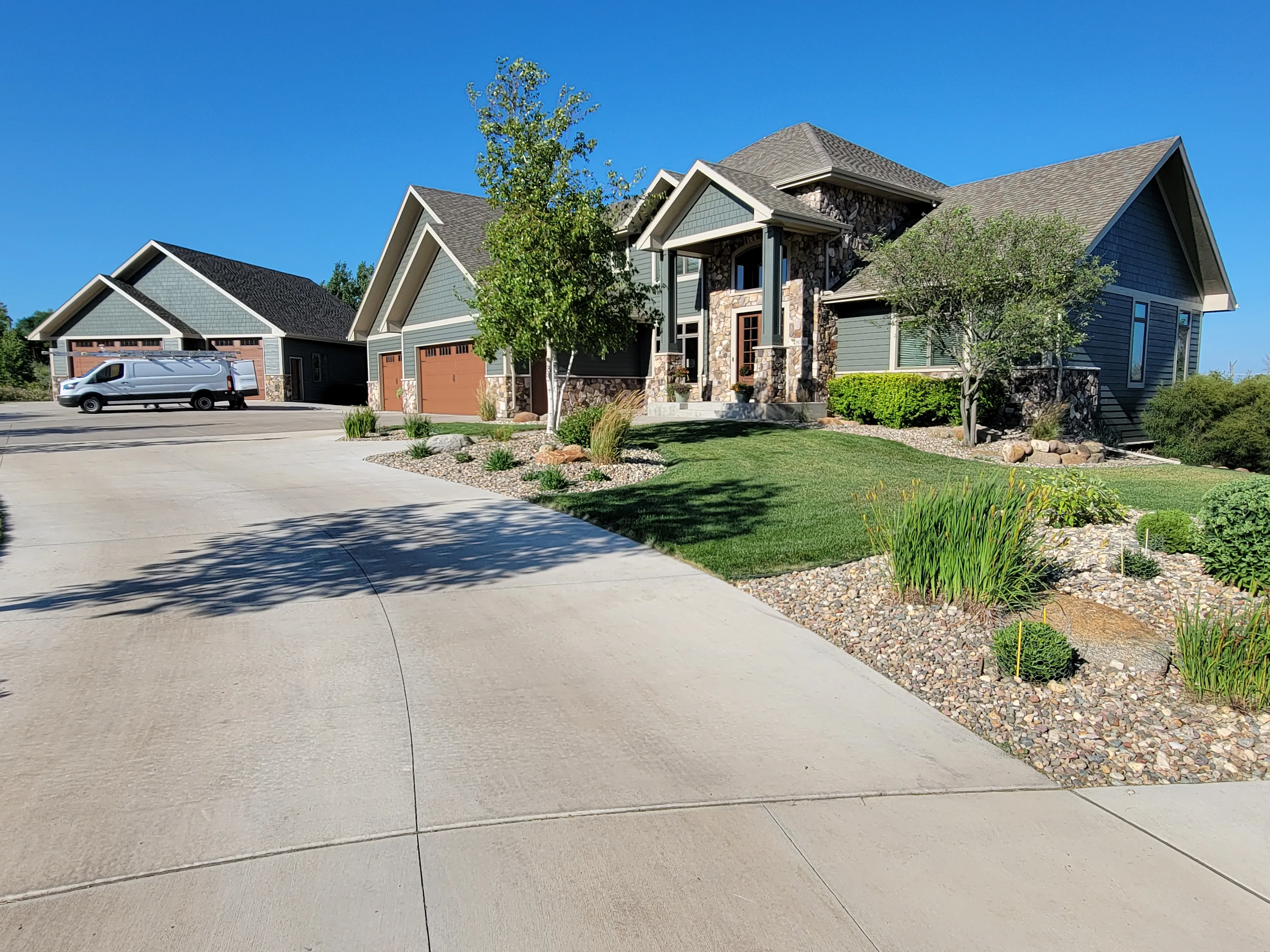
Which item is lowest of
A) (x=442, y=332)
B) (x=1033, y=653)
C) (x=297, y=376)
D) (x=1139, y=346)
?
(x=1033, y=653)

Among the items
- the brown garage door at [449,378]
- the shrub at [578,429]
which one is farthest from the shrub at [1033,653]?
the brown garage door at [449,378]

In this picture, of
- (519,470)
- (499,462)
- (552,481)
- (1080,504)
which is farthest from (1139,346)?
(552,481)

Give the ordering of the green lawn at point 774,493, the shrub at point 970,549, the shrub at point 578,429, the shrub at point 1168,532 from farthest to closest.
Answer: the shrub at point 578,429 < the green lawn at point 774,493 < the shrub at point 1168,532 < the shrub at point 970,549

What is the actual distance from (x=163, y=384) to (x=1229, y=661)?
32.5 metres

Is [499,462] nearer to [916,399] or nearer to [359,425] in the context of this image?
[359,425]

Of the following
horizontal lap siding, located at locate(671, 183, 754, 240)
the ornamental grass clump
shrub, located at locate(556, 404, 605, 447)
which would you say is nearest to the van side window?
horizontal lap siding, located at locate(671, 183, 754, 240)

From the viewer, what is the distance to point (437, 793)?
132 inches

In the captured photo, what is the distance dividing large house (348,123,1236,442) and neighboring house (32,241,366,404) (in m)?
14.9

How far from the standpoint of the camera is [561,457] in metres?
12.6

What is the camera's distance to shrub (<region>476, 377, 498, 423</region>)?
880 inches

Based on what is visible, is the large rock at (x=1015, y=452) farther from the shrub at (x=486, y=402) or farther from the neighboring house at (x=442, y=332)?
the shrub at (x=486, y=402)

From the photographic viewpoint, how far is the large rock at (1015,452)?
15031 millimetres

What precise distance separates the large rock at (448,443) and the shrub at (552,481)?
3818 millimetres

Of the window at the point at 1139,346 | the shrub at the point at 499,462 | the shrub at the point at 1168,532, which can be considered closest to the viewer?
the shrub at the point at 1168,532
